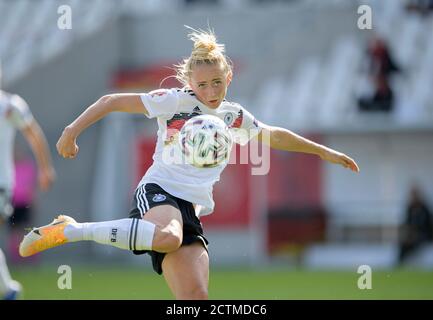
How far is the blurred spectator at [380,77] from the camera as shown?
16.5 metres

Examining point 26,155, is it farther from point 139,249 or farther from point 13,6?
point 139,249

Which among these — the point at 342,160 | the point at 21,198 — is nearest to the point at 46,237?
the point at 342,160

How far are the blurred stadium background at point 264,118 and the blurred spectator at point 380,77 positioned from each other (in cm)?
14

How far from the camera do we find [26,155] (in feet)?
57.8

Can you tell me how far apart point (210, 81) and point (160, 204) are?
782mm

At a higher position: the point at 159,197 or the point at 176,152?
the point at 176,152

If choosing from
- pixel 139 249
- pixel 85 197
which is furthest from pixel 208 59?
pixel 85 197

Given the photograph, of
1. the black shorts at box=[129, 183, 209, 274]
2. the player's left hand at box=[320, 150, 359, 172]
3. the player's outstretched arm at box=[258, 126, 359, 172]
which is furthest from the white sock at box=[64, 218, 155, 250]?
the player's left hand at box=[320, 150, 359, 172]

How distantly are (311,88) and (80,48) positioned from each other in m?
4.50

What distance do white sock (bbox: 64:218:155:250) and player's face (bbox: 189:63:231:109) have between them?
857mm

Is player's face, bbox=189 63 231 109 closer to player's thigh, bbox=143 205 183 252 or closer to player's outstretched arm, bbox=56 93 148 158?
player's outstretched arm, bbox=56 93 148 158

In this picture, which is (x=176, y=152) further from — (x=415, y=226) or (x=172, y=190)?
(x=415, y=226)

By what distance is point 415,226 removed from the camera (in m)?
15.3
